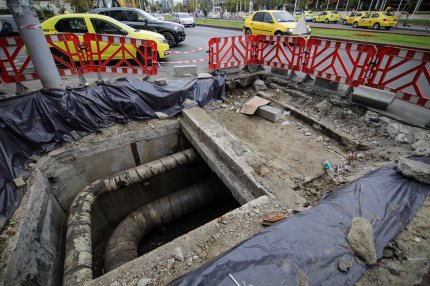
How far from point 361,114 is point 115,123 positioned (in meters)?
6.03

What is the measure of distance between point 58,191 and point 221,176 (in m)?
3.41

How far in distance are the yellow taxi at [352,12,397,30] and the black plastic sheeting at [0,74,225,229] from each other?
2154 cm

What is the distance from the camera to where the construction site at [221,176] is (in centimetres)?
222

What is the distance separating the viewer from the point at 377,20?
19.3 metres

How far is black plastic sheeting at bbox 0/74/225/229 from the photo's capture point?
3805mm

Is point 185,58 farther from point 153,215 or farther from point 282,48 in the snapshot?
point 153,215

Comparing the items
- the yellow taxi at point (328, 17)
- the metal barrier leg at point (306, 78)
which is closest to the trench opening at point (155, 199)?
the metal barrier leg at point (306, 78)

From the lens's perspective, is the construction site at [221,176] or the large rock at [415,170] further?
the large rock at [415,170]

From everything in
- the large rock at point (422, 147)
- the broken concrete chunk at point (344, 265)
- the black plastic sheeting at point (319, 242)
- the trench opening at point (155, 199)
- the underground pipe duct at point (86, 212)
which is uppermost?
the black plastic sheeting at point (319, 242)

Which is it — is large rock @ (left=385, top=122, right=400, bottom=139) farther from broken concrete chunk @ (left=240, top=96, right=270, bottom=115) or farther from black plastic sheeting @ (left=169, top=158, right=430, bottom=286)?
broken concrete chunk @ (left=240, top=96, right=270, bottom=115)

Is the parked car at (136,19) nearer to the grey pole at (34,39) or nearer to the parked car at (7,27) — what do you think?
the grey pole at (34,39)

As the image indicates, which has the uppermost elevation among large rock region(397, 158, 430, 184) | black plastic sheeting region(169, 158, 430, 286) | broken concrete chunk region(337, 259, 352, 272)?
large rock region(397, 158, 430, 184)

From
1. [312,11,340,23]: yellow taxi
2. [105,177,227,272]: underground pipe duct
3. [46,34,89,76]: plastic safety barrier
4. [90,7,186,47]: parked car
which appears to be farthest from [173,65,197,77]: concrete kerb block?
[312,11,340,23]: yellow taxi

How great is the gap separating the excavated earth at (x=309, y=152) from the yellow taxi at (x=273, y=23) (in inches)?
226
